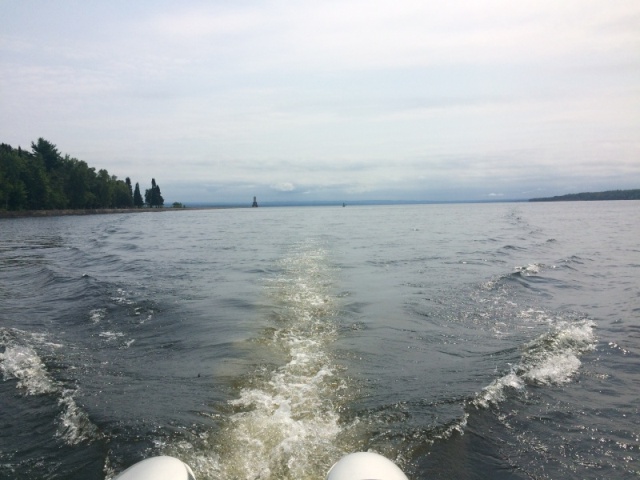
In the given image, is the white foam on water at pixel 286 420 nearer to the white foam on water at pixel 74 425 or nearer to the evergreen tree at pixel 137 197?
the white foam on water at pixel 74 425

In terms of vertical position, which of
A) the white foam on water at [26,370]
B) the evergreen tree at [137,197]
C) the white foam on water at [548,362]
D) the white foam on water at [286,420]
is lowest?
the white foam on water at [548,362]

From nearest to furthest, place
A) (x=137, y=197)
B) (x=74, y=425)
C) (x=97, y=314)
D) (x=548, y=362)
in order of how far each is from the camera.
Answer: (x=74, y=425) < (x=548, y=362) < (x=97, y=314) < (x=137, y=197)

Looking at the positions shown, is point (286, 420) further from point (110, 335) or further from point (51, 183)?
point (51, 183)

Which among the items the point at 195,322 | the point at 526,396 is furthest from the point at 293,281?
the point at 526,396

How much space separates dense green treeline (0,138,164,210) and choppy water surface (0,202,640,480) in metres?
86.2

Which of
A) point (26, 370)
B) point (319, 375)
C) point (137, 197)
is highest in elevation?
point (137, 197)

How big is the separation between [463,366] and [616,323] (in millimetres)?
6539

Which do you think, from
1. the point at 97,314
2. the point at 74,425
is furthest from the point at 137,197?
the point at 74,425

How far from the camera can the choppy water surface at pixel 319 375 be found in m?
6.21

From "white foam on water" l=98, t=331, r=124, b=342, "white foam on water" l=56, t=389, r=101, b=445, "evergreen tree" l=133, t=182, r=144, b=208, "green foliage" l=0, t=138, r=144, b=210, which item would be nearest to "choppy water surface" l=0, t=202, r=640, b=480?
"white foam on water" l=56, t=389, r=101, b=445

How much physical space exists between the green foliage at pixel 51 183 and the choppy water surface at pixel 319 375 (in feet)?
283

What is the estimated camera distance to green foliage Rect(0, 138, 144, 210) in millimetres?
88125

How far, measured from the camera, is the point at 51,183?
336 ft

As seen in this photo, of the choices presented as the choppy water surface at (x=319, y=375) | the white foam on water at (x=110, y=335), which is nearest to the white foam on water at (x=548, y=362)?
the choppy water surface at (x=319, y=375)
